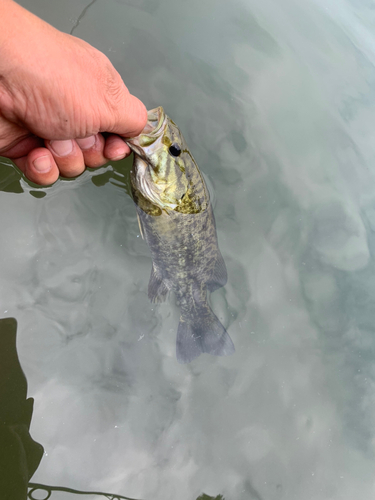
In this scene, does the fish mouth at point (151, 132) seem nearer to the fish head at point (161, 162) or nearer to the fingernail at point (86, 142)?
the fish head at point (161, 162)

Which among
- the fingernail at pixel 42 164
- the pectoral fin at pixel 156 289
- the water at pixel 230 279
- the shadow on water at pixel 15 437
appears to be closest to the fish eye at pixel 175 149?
the fingernail at pixel 42 164

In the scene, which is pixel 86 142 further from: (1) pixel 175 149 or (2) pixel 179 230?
(2) pixel 179 230

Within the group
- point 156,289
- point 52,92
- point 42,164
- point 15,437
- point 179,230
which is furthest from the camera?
point 156,289

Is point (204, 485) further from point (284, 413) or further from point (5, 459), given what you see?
point (5, 459)

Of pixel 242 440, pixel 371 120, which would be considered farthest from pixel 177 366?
pixel 371 120

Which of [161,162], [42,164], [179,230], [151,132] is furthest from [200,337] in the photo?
[42,164]

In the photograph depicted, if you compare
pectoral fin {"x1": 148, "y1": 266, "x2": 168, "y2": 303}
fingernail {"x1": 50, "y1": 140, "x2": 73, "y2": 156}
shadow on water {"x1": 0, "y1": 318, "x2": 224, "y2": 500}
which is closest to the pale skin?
fingernail {"x1": 50, "y1": 140, "x2": 73, "y2": 156}
